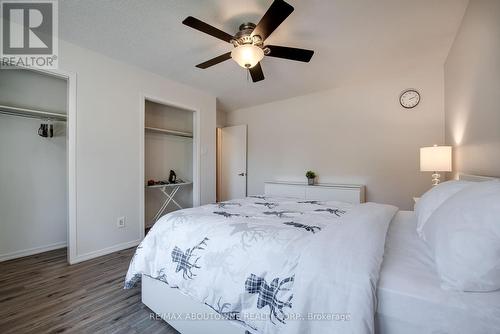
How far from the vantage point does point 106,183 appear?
8.18 feet

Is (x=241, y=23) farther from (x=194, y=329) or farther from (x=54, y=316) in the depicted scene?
(x=54, y=316)

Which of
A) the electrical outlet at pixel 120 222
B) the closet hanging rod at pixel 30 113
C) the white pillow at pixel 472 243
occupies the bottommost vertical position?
the electrical outlet at pixel 120 222

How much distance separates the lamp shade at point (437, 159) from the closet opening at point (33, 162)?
12.3 feet

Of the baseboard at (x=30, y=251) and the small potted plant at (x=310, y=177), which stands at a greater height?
the small potted plant at (x=310, y=177)

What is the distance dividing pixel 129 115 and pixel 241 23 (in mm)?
1781

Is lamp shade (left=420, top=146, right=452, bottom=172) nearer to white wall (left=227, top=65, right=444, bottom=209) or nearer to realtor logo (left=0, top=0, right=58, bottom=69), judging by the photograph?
white wall (left=227, top=65, right=444, bottom=209)

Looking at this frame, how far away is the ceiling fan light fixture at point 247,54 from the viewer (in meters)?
1.80

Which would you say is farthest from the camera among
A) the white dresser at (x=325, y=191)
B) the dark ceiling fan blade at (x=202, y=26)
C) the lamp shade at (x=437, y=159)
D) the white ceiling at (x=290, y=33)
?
the white dresser at (x=325, y=191)

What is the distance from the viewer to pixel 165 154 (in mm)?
3635

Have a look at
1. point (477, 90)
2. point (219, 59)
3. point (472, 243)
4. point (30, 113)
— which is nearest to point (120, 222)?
point (30, 113)

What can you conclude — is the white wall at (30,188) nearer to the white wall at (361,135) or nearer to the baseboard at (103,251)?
the baseboard at (103,251)

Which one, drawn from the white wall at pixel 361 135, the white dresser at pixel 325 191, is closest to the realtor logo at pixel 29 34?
the white wall at pixel 361 135

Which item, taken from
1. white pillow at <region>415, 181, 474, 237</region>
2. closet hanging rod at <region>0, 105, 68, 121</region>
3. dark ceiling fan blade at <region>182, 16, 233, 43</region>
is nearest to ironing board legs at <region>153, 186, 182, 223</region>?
closet hanging rod at <region>0, 105, 68, 121</region>

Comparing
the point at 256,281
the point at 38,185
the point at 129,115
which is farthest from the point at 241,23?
the point at 38,185
